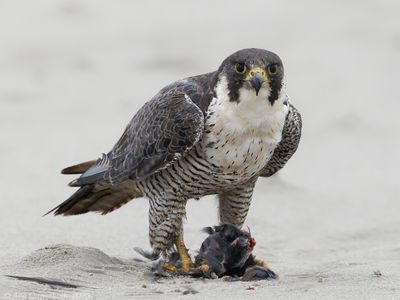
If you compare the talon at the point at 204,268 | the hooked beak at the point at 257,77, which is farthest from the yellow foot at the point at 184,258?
the hooked beak at the point at 257,77

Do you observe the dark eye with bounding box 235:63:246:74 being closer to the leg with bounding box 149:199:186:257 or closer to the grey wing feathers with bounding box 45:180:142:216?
the leg with bounding box 149:199:186:257

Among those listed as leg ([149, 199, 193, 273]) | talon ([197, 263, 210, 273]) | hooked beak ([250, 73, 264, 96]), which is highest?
hooked beak ([250, 73, 264, 96])

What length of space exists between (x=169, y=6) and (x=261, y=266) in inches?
260

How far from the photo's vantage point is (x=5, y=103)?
11641 millimetres

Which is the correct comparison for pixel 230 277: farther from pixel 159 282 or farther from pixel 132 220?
pixel 132 220

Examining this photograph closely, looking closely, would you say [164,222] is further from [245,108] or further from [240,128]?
[245,108]

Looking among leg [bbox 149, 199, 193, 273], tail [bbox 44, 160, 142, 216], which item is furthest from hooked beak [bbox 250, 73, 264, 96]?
tail [bbox 44, 160, 142, 216]

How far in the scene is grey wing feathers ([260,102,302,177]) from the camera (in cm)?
746

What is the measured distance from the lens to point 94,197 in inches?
315

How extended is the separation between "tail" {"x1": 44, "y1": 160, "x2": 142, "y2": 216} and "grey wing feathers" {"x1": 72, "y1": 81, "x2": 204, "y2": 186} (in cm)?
11

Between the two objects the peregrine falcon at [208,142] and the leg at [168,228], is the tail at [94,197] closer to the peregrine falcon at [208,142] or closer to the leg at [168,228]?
the peregrine falcon at [208,142]

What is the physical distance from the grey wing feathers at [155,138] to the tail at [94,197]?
111 millimetres

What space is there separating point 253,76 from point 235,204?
110cm

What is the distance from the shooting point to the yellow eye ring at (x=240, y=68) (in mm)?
6918
